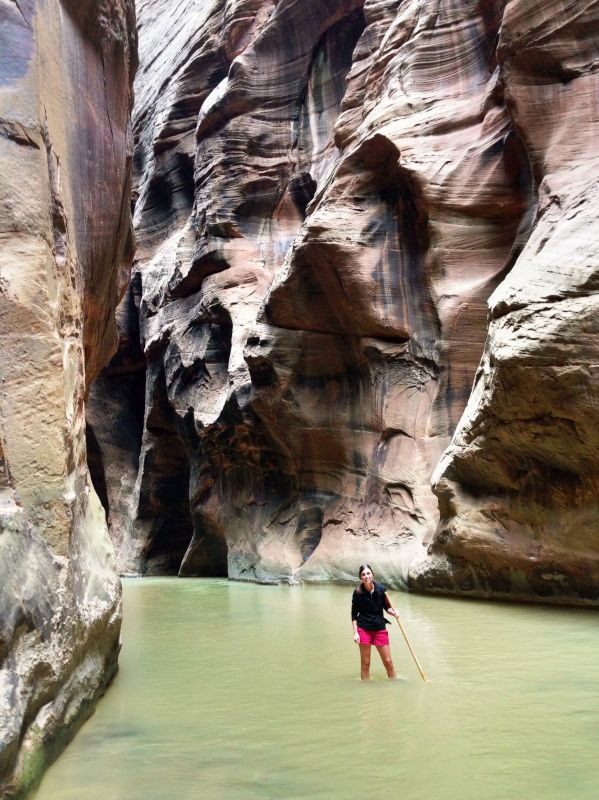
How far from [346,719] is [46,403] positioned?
2.61 metres

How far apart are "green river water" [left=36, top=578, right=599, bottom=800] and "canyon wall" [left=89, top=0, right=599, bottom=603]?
239cm

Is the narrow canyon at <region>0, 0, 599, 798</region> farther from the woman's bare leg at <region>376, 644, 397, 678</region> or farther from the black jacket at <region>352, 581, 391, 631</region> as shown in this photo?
the woman's bare leg at <region>376, 644, 397, 678</region>

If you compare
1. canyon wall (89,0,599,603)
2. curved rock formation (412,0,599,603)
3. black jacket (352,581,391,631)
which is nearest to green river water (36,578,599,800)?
black jacket (352,581,391,631)

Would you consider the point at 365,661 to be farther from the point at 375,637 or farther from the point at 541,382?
the point at 541,382

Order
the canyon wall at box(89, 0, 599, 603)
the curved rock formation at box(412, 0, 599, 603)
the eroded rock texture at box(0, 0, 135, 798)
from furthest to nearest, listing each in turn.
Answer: the canyon wall at box(89, 0, 599, 603) → the curved rock formation at box(412, 0, 599, 603) → the eroded rock texture at box(0, 0, 135, 798)

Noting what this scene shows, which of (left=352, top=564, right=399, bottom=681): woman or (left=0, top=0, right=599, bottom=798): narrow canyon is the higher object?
(left=0, top=0, right=599, bottom=798): narrow canyon

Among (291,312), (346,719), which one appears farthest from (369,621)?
(291,312)

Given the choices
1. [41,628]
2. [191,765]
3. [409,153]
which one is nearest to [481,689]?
[191,765]

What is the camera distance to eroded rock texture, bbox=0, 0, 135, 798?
3.70 meters

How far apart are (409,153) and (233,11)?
11.5 metres

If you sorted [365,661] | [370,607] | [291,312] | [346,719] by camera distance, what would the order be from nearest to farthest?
[346,719] < [365,661] < [370,607] < [291,312]

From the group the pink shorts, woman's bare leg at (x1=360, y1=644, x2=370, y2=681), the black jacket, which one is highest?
the black jacket

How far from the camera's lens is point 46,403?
4.71m

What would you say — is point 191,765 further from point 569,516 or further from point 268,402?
point 268,402
